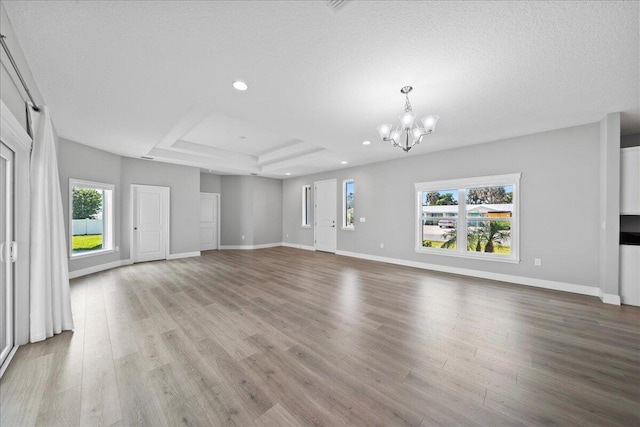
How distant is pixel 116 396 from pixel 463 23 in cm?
368

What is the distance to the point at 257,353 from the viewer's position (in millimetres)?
2127

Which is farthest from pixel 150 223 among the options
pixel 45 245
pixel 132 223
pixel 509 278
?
pixel 509 278

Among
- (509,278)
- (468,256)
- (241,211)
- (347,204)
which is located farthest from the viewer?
(241,211)

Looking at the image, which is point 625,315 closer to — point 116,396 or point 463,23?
point 463,23

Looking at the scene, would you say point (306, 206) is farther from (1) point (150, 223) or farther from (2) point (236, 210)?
(1) point (150, 223)

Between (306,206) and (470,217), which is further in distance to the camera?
(306,206)

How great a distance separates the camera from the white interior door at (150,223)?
5.87 metres

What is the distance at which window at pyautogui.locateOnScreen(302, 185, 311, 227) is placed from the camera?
8.35m

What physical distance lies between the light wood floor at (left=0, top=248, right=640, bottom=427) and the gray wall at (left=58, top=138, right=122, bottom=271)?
64.8 inches

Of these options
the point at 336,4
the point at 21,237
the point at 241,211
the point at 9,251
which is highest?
the point at 336,4

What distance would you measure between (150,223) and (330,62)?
20.5 ft

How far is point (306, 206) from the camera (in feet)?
27.7

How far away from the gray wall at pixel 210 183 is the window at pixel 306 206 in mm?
3025

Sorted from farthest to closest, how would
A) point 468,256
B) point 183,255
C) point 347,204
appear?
point 347,204, point 183,255, point 468,256
